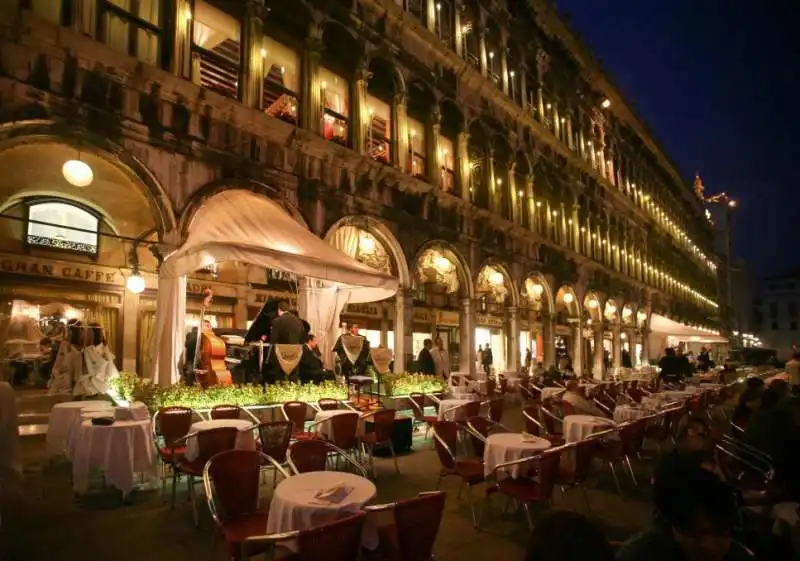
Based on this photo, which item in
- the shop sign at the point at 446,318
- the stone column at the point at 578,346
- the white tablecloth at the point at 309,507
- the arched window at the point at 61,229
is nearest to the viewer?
the white tablecloth at the point at 309,507

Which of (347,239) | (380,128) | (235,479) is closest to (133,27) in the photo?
(347,239)

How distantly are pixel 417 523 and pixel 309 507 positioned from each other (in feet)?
2.61

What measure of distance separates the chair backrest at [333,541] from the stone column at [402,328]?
11467 millimetres

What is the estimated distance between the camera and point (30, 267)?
12.0 m

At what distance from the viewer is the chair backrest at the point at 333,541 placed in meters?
2.95

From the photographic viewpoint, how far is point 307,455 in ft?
15.9

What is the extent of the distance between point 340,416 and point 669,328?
25.7m

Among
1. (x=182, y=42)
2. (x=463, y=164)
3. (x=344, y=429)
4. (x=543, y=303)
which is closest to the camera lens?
(x=344, y=429)

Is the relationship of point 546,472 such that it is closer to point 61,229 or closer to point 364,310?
point 61,229

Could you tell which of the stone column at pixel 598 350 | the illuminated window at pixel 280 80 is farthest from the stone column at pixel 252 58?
the stone column at pixel 598 350

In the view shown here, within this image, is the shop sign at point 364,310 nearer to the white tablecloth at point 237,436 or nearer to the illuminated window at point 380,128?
the illuminated window at point 380,128

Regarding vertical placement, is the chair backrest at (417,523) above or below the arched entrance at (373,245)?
below

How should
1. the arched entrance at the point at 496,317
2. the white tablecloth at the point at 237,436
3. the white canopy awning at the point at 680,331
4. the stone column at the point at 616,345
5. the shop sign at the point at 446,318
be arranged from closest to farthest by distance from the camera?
the white tablecloth at the point at 237,436 < the arched entrance at the point at 496,317 < the shop sign at the point at 446,318 < the white canopy awning at the point at 680,331 < the stone column at the point at 616,345

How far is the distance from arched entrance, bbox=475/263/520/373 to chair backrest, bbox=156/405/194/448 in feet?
38.9
